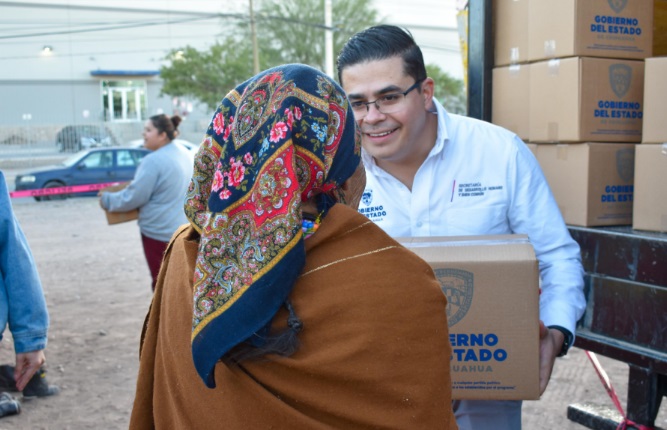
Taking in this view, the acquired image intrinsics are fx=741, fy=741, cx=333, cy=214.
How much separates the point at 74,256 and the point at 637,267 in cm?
976

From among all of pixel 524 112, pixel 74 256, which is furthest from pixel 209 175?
pixel 74 256

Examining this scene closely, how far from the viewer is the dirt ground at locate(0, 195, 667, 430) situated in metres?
4.94

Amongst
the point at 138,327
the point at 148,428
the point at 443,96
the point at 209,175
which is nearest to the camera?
the point at 209,175

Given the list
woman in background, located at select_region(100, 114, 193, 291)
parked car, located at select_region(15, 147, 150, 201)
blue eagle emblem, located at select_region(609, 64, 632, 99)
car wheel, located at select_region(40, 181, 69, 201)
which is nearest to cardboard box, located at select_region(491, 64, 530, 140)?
blue eagle emblem, located at select_region(609, 64, 632, 99)

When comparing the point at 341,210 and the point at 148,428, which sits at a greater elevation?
the point at 341,210

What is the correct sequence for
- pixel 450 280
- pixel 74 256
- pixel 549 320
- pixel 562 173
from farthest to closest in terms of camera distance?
pixel 74 256 < pixel 562 173 < pixel 549 320 < pixel 450 280

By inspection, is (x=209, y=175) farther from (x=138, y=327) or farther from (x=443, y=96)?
(x=443, y=96)

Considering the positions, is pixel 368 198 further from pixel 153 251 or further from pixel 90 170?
pixel 90 170

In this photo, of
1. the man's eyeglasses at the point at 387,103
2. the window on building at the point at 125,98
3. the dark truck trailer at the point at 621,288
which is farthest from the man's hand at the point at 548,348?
the window on building at the point at 125,98

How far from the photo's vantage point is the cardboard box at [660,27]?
3.23 m

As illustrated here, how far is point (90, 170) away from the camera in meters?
→ 19.5

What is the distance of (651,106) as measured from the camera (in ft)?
9.04

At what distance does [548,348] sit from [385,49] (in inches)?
45.1

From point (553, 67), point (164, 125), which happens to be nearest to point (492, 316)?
point (553, 67)
